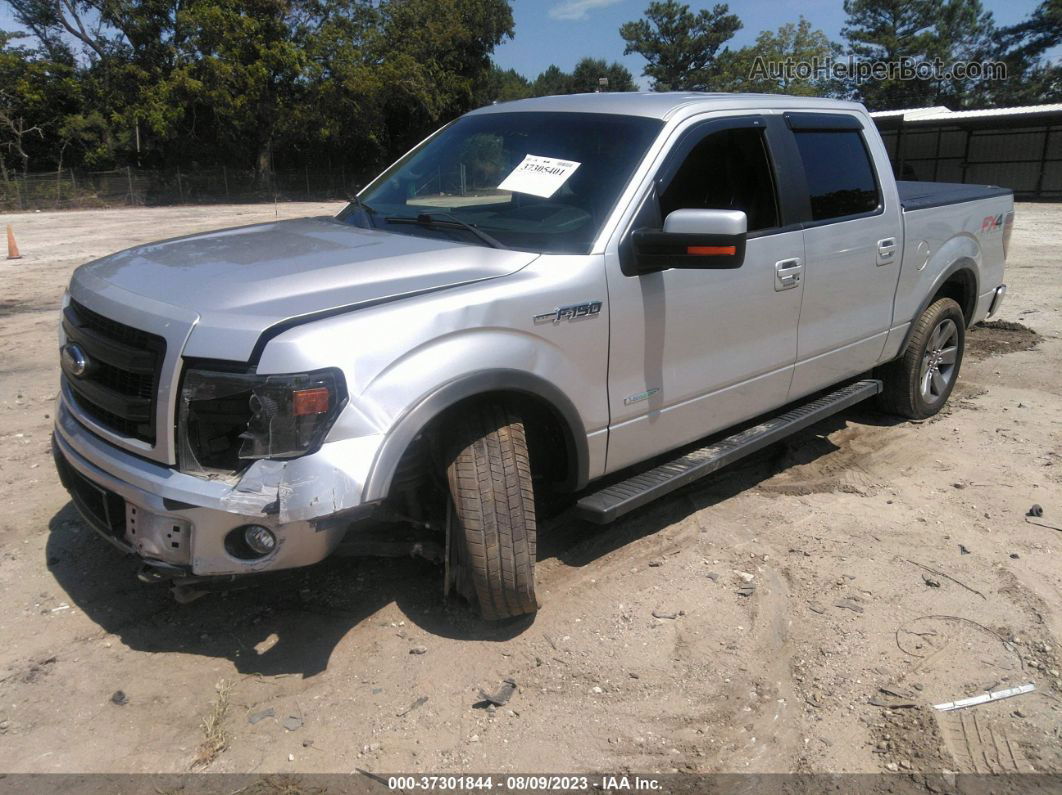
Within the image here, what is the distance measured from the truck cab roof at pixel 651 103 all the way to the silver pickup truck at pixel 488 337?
22 mm

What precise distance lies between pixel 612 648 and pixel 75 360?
2.36 m

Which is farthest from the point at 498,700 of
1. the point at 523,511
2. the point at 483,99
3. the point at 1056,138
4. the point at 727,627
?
the point at 483,99

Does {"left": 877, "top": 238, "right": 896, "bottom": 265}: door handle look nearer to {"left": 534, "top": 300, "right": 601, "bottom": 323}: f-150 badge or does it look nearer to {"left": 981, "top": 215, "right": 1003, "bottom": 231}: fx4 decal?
{"left": 981, "top": 215, "right": 1003, "bottom": 231}: fx4 decal

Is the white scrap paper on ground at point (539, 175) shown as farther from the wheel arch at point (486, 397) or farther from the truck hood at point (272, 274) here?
the wheel arch at point (486, 397)

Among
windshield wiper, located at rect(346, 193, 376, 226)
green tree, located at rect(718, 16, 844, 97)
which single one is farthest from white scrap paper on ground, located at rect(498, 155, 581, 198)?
green tree, located at rect(718, 16, 844, 97)

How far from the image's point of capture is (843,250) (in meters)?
4.52

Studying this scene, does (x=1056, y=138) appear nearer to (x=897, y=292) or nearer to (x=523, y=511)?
(x=897, y=292)

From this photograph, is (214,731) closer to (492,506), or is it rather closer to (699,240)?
(492,506)

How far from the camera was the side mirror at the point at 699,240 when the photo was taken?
315 centimetres

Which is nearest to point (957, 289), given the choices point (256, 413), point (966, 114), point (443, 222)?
point (443, 222)

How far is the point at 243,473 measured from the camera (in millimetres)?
2652

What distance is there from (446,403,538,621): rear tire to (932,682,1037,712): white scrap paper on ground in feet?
5.11

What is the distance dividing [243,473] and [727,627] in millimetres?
2034

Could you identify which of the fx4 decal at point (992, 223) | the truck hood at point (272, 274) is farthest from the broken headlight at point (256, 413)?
the fx4 decal at point (992, 223)
